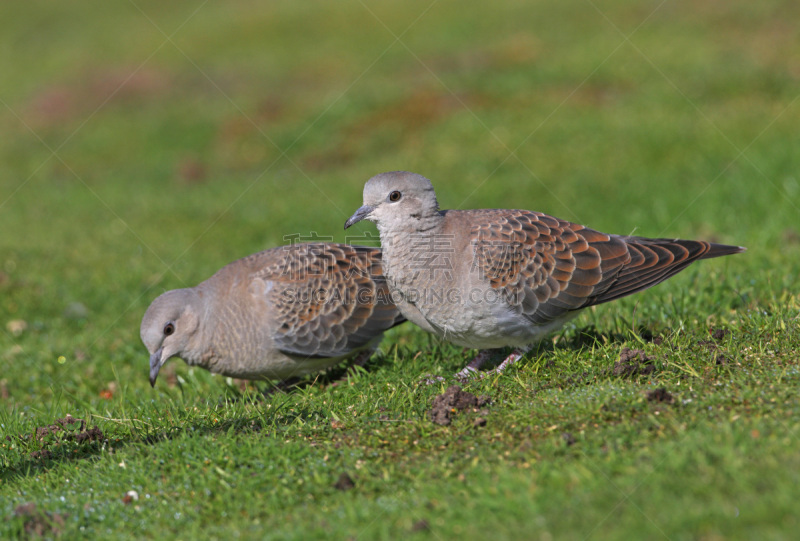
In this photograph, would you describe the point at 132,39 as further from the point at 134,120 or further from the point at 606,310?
the point at 606,310

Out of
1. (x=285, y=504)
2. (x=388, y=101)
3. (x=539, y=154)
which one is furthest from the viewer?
(x=388, y=101)

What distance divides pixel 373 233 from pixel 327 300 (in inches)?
185

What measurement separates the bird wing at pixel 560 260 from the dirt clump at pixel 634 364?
2.23 ft

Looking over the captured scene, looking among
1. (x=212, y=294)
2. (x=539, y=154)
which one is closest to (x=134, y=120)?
(x=539, y=154)

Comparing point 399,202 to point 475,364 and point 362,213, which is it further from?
point 475,364

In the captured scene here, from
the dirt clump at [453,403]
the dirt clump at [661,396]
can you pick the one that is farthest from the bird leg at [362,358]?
the dirt clump at [661,396]

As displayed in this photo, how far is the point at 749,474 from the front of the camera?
3.46m

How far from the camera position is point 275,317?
259 inches

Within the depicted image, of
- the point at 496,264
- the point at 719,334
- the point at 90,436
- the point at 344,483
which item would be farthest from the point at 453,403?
the point at 90,436

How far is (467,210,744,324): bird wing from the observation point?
5.69 m

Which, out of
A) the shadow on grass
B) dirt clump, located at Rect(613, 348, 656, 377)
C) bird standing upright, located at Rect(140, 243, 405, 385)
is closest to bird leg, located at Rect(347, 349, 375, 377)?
bird standing upright, located at Rect(140, 243, 405, 385)

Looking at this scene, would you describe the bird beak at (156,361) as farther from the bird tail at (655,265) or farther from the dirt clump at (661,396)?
the dirt clump at (661,396)

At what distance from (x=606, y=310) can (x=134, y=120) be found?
16.6 m

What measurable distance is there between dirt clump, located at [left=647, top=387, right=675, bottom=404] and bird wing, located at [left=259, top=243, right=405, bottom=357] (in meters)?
2.77
